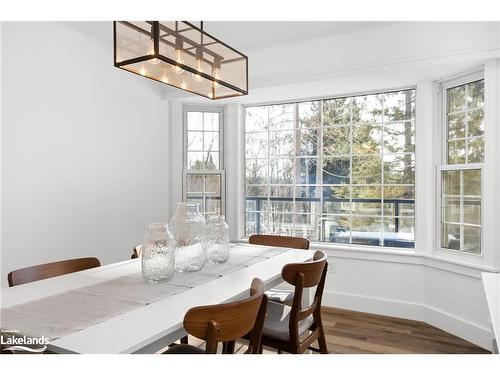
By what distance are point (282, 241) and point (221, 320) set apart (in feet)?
6.04

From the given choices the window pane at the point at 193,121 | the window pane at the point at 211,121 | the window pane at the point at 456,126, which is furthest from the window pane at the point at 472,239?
the window pane at the point at 193,121

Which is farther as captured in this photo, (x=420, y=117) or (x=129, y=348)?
(x=420, y=117)

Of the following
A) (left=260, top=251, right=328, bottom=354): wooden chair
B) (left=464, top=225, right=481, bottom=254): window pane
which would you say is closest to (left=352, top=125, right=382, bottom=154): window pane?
(left=464, top=225, right=481, bottom=254): window pane

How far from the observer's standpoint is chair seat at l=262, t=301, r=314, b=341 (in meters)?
1.90

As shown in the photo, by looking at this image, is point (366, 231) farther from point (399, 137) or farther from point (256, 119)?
point (256, 119)

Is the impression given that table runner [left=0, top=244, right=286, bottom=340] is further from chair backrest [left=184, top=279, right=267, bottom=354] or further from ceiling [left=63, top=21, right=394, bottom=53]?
ceiling [left=63, top=21, right=394, bottom=53]

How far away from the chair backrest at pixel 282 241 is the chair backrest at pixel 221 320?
159 centimetres

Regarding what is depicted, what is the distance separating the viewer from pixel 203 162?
4.38 metres

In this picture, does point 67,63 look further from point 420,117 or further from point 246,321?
point 420,117

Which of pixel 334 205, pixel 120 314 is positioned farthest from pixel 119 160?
pixel 120 314

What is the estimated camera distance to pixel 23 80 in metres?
2.76

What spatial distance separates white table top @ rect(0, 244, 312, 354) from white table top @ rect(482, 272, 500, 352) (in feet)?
3.01

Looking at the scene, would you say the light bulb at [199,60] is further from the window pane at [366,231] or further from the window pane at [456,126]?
the window pane at [366,231]
